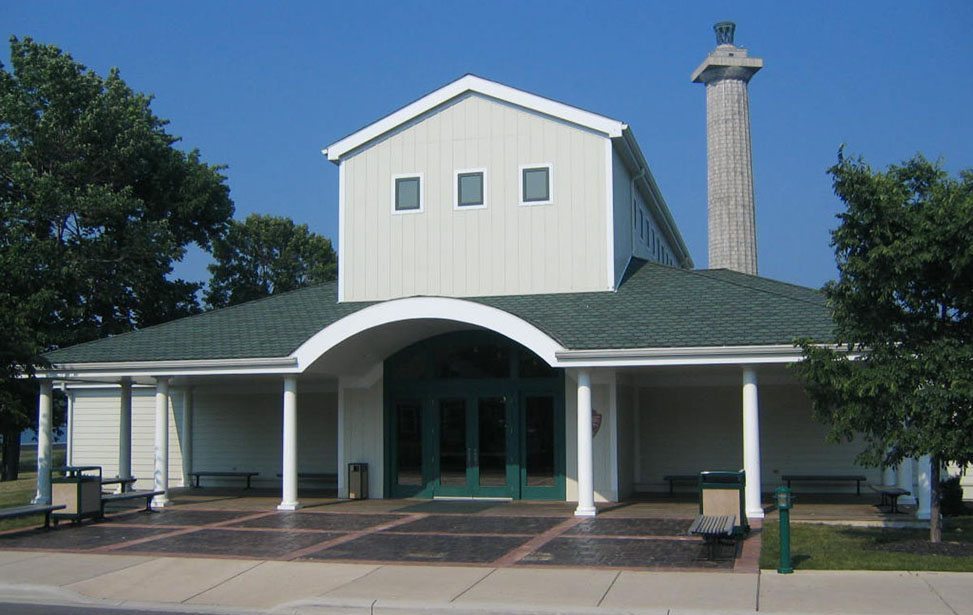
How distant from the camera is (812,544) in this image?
13.9m

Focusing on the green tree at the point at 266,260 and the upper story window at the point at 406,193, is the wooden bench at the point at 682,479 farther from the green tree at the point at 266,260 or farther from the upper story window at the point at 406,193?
the green tree at the point at 266,260

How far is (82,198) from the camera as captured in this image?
32.5m

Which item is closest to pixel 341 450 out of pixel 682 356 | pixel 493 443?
pixel 493 443

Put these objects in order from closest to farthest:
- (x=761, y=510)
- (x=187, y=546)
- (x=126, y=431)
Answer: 1. (x=187, y=546)
2. (x=761, y=510)
3. (x=126, y=431)

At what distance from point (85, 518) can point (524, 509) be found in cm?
802

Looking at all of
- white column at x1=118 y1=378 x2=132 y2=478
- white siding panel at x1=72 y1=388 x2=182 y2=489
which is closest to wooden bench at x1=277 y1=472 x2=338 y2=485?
white column at x1=118 y1=378 x2=132 y2=478

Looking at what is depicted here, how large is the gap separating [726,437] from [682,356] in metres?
5.48

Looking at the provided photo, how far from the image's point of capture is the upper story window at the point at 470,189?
21.5 meters

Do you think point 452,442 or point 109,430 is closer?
point 452,442

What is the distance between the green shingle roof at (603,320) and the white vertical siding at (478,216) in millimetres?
700

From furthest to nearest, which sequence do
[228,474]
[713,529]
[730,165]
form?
[730,165] < [228,474] < [713,529]

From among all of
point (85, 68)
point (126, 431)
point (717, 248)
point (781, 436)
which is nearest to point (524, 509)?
point (781, 436)

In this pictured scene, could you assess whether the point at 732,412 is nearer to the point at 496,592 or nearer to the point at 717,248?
the point at 496,592

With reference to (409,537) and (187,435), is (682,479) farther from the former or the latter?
(187,435)
